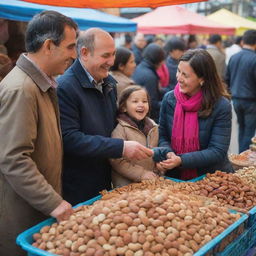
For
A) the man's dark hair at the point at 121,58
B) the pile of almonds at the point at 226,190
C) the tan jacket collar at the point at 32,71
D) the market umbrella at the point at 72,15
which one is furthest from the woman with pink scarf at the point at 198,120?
the market umbrella at the point at 72,15

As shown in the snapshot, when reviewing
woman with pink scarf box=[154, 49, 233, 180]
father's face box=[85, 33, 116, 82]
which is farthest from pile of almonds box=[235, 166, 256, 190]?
father's face box=[85, 33, 116, 82]

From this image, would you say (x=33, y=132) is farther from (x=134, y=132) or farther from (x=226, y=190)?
(x=226, y=190)

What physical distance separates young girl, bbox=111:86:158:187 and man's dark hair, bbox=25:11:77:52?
99cm

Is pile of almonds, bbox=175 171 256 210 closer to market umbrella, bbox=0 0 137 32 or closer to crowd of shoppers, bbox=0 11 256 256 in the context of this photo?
crowd of shoppers, bbox=0 11 256 256

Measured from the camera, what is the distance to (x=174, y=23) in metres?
9.62

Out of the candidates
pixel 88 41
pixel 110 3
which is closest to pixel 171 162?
pixel 88 41

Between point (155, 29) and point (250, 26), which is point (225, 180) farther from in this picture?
point (250, 26)

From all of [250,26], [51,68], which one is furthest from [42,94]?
[250,26]

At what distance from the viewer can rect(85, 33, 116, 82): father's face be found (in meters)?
2.72

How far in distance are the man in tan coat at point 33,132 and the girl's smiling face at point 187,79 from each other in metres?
1.04

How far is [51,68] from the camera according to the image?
222 cm

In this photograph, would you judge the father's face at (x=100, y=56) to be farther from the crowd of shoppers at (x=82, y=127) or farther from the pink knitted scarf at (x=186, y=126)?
the pink knitted scarf at (x=186, y=126)

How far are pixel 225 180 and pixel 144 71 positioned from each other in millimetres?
3135

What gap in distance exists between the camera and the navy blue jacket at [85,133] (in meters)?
2.60
